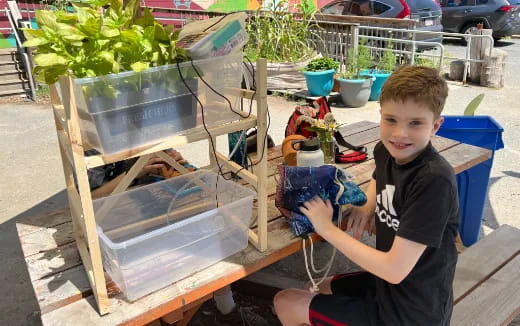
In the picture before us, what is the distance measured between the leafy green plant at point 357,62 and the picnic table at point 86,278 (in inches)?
192

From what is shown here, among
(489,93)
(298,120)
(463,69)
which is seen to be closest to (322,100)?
(298,120)

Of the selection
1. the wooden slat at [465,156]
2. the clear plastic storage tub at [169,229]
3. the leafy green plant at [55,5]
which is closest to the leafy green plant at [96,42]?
the clear plastic storage tub at [169,229]

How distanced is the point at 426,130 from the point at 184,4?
453 inches

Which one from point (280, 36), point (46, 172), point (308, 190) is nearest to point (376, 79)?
point (280, 36)

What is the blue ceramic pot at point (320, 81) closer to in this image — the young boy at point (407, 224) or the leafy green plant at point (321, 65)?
the leafy green plant at point (321, 65)

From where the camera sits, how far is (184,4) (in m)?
12.1

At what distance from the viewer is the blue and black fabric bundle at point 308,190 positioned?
1.85m

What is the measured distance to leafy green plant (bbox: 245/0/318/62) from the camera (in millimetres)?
7957

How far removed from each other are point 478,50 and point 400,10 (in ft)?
7.23

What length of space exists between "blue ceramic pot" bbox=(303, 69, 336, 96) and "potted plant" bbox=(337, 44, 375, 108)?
16 centimetres

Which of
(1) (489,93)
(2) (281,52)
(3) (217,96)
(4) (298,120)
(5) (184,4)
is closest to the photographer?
(3) (217,96)

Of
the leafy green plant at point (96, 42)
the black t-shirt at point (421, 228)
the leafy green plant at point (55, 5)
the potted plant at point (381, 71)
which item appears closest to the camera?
the leafy green plant at point (96, 42)

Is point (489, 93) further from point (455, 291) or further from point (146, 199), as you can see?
point (146, 199)

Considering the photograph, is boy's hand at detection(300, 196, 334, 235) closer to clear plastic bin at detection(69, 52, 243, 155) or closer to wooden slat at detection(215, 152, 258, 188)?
wooden slat at detection(215, 152, 258, 188)
